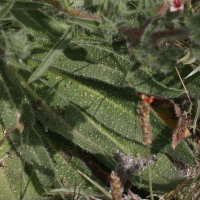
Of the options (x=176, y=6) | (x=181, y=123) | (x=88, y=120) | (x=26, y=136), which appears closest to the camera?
(x=176, y=6)

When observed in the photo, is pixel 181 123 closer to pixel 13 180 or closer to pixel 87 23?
pixel 87 23

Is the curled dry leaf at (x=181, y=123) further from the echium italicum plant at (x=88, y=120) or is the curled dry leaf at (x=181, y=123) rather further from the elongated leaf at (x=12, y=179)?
the elongated leaf at (x=12, y=179)

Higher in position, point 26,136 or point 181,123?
point 181,123

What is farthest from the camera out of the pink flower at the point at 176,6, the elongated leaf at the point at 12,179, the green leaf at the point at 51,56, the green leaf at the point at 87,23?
the elongated leaf at the point at 12,179

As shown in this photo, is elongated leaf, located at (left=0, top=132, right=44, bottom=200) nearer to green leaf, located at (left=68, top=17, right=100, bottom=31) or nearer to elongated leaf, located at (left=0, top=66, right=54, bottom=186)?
elongated leaf, located at (left=0, top=66, right=54, bottom=186)

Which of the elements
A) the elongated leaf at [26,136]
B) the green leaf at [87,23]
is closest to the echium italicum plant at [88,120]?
the elongated leaf at [26,136]

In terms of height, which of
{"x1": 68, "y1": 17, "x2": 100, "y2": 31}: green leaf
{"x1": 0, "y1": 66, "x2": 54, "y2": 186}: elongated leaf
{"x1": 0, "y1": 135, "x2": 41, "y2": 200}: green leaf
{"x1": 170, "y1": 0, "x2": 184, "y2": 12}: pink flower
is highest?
{"x1": 170, "y1": 0, "x2": 184, "y2": 12}: pink flower

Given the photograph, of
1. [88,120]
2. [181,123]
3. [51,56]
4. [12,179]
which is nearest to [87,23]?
[51,56]

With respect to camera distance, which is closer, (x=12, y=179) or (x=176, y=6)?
(x=176, y=6)

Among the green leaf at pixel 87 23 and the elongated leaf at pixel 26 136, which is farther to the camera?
the elongated leaf at pixel 26 136

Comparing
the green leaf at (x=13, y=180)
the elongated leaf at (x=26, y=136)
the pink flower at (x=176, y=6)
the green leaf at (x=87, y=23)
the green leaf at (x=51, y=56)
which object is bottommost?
the green leaf at (x=13, y=180)

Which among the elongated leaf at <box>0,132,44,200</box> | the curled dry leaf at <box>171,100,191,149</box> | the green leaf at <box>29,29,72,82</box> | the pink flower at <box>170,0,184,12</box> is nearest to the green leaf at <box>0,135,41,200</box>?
the elongated leaf at <box>0,132,44,200</box>

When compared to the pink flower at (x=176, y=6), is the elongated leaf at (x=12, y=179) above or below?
below
